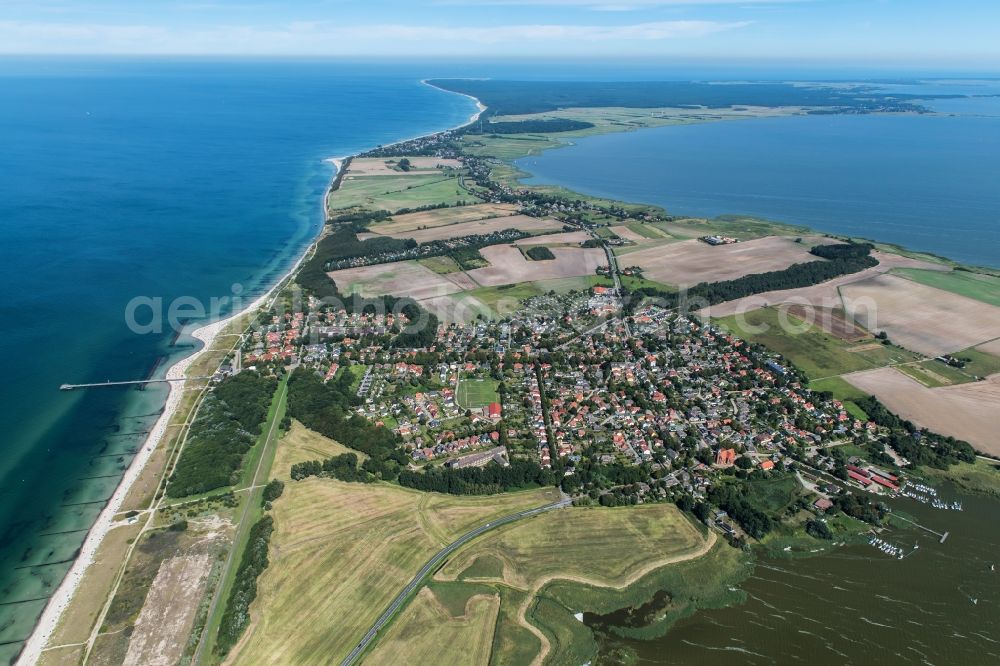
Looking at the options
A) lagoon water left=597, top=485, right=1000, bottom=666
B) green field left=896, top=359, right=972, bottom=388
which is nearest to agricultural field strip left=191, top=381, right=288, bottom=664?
lagoon water left=597, top=485, right=1000, bottom=666

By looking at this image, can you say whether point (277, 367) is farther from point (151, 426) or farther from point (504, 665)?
point (504, 665)

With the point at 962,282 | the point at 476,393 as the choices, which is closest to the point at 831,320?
the point at 962,282

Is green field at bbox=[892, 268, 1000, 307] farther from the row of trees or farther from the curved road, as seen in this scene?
the row of trees

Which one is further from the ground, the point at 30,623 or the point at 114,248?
the point at 114,248

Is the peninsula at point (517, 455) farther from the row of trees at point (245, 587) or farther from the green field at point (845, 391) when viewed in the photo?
the green field at point (845, 391)

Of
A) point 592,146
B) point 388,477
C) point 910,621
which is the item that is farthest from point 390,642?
point 592,146

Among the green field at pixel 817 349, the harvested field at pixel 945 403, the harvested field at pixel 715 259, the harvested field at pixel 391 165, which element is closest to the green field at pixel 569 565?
the harvested field at pixel 945 403
